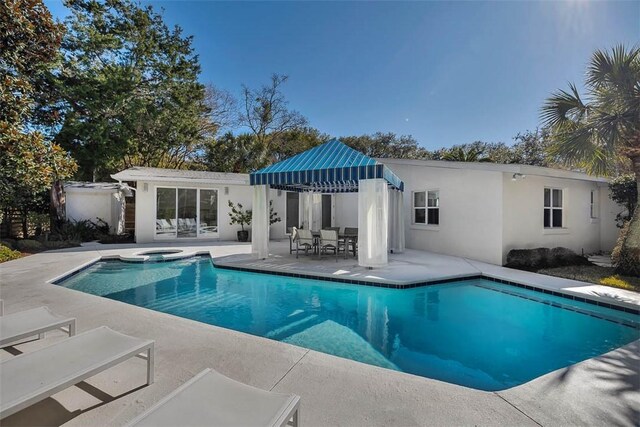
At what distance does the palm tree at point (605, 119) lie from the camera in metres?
8.75

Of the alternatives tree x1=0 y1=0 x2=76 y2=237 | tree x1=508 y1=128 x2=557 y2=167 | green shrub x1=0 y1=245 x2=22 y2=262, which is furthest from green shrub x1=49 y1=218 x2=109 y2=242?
tree x1=508 y1=128 x2=557 y2=167

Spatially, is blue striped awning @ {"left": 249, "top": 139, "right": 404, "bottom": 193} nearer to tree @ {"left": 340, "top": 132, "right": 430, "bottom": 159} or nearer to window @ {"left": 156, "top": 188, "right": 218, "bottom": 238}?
window @ {"left": 156, "top": 188, "right": 218, "bottom": 238}

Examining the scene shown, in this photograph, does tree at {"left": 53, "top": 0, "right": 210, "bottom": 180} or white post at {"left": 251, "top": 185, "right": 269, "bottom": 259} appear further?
tree at {"left": 53, "top": 0, "right": 210, "bottom": 180}

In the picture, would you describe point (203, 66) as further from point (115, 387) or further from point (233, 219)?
point (115, 387)

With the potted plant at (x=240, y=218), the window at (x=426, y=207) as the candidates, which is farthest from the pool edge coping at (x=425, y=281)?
the potted plant at (x=240, y=218)

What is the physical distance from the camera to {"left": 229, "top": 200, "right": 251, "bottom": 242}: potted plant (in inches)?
718

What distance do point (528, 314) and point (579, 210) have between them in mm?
10034

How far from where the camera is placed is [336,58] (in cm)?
1881

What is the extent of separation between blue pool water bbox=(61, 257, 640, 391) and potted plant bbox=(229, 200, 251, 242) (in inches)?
321

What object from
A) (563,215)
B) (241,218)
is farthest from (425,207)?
(241,218)

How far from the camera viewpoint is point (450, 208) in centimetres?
1309

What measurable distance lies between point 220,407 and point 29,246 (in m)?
17.4

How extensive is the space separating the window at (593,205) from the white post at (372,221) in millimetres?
11353

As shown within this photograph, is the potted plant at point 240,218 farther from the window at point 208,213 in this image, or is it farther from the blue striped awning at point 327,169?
the blue striped awning at point 327,169
